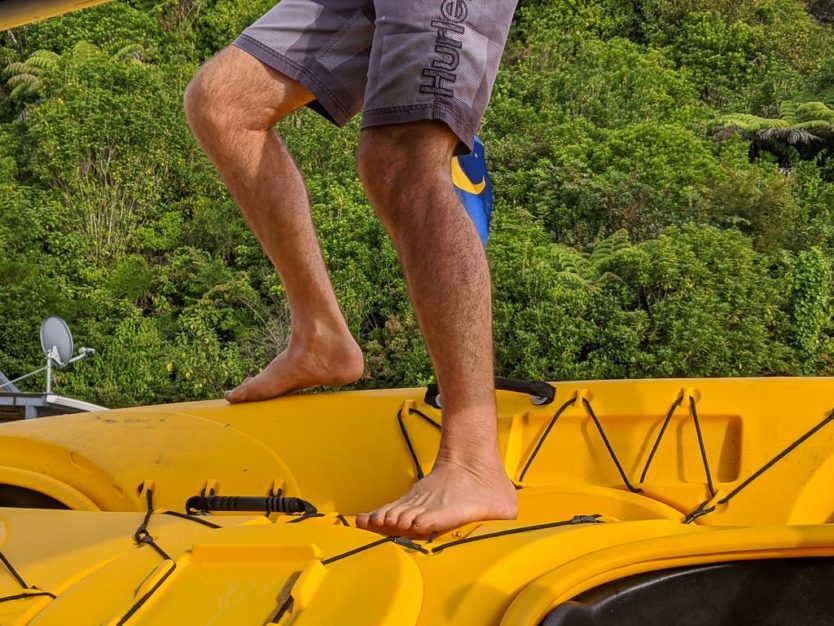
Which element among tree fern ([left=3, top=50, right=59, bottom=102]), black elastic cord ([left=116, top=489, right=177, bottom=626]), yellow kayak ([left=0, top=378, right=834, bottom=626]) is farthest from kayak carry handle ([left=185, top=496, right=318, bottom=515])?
tree fern ([left=3, top=50, right=59, bottom=102])

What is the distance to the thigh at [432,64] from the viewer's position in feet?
5.61

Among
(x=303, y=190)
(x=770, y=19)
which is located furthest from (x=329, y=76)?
(x=770, y=19)

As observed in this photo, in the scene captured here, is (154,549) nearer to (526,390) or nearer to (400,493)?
(400,493)

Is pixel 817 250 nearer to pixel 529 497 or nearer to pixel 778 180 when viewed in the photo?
pixel 778 180

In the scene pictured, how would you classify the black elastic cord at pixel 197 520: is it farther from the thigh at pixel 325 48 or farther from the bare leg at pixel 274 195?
the thigh at pixel 325 48

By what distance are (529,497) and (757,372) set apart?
8.24m

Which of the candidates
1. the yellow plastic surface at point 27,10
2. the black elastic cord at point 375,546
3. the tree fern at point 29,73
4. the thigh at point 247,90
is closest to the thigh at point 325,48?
the thigh at point 247,90

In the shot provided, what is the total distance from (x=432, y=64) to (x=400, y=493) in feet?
2.44

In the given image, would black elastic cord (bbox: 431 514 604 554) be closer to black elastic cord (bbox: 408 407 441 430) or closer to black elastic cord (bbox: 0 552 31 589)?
black elastic cord (bbox: 0 552 31 589)

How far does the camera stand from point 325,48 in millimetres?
2037

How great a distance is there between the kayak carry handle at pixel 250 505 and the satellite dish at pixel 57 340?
3688 mm

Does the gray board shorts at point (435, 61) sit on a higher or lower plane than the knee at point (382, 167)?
higher

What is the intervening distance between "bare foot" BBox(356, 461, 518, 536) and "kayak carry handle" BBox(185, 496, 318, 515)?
0.12m

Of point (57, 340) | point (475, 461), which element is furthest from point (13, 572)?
point (57, 340)
